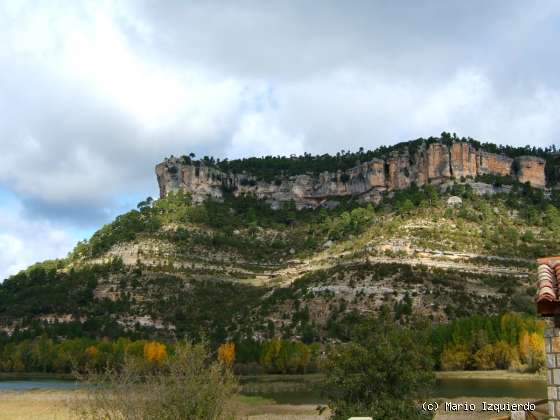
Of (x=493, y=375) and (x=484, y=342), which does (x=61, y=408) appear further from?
(x=484, y=342)

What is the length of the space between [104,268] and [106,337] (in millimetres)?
28322

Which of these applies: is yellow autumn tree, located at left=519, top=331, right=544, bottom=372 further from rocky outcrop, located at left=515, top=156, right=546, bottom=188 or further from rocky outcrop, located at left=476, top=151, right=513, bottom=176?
rocky outcrop, located at left=515, top=156, right=546, bottom=188

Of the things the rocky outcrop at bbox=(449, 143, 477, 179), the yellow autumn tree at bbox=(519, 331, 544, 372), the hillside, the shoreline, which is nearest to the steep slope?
the hillside

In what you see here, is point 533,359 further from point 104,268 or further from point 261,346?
point 104,268

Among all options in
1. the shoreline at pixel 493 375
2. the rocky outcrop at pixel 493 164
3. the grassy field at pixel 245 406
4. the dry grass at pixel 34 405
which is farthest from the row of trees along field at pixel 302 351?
the rocky outcrop at pixel 493 164

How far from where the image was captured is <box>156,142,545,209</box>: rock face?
164 meters

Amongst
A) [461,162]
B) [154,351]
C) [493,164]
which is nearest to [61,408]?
[154,351]

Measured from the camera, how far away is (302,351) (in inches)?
3457

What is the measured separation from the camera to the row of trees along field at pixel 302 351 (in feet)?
259

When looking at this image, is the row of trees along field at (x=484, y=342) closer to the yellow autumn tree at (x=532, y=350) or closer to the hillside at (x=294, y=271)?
the yellow autumn tree at (x=532, y=350)

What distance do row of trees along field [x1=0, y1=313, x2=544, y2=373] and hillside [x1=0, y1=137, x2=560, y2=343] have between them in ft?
33.4

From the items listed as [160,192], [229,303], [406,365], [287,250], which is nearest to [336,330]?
[229,303]

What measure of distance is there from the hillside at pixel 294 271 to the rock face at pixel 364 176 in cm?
785

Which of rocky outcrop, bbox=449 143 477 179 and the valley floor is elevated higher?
rocky outcrop, bbox=449 143 477 179
